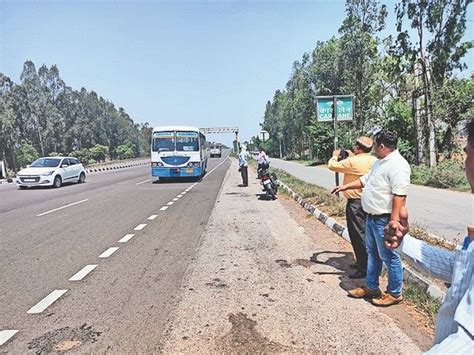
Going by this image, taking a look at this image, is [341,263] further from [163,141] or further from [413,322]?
[163,141]

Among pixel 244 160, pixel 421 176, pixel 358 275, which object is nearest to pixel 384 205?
pixel 358 275

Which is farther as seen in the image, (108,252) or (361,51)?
(361,51)

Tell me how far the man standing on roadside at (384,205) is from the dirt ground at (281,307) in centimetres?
18

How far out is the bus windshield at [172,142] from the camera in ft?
65.6

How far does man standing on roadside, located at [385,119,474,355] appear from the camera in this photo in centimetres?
116

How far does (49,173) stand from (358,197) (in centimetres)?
1880

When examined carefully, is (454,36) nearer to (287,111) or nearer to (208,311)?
(208,311)

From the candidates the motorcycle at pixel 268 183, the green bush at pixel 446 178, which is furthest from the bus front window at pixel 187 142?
the green bush at pixel 446 178

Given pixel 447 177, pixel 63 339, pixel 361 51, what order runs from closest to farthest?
pixel 63 339 → pixel 447 177 → pixel 361 51

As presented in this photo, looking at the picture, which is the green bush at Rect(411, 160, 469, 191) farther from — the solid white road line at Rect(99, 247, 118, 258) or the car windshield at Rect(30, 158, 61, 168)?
the car windshield at Rect(30, 158, 61, 168)

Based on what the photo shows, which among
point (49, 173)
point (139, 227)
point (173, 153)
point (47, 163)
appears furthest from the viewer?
point (47, 163)

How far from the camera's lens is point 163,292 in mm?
4422

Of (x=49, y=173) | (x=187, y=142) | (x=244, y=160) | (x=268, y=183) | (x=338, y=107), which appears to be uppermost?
(x=338, y=107)

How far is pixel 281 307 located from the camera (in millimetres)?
3941
